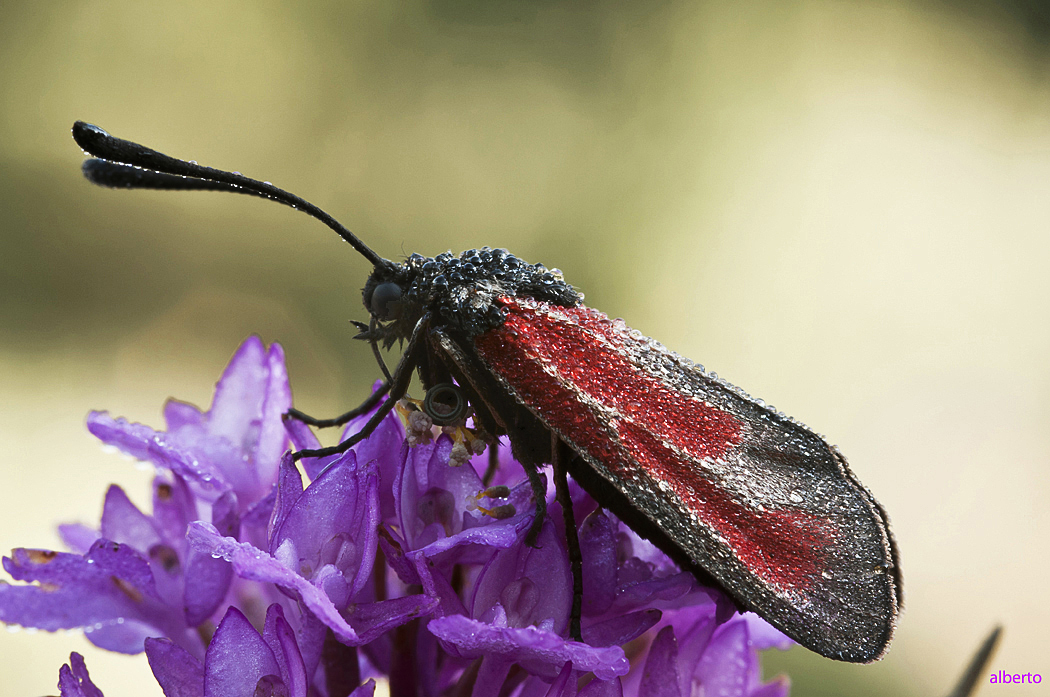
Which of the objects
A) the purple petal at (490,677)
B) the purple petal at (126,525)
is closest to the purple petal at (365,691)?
the purple petal at (490,677)

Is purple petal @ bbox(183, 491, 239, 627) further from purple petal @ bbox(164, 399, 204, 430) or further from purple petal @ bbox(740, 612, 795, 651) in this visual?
purple petal @ bbox(740, 612, 795, 651)

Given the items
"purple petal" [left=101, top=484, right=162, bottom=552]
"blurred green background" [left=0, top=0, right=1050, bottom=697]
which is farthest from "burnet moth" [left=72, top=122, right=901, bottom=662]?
"blurred green background" [left=0, top=0, right=1050, bottom=697]

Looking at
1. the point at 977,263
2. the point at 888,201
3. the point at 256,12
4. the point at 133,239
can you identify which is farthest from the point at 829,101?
the point at 133,239

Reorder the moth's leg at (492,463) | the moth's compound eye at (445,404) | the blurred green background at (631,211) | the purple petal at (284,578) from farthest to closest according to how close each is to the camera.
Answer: the blurred green background at (631,211), the moth's leg at (492,463), the moth's compound eye at (445,404), the purple petal at (284,578)

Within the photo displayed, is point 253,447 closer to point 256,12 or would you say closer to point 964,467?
point 964,467

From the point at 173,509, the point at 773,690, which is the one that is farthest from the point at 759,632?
Result: the point at 173,509

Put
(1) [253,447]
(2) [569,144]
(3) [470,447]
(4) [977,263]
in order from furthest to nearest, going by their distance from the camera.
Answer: (2) [569,144], (4) [977,263], (1) [253,447], (3) [470,447]

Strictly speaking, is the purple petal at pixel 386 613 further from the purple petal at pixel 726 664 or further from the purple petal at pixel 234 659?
the purple petal at pixel 726 664
